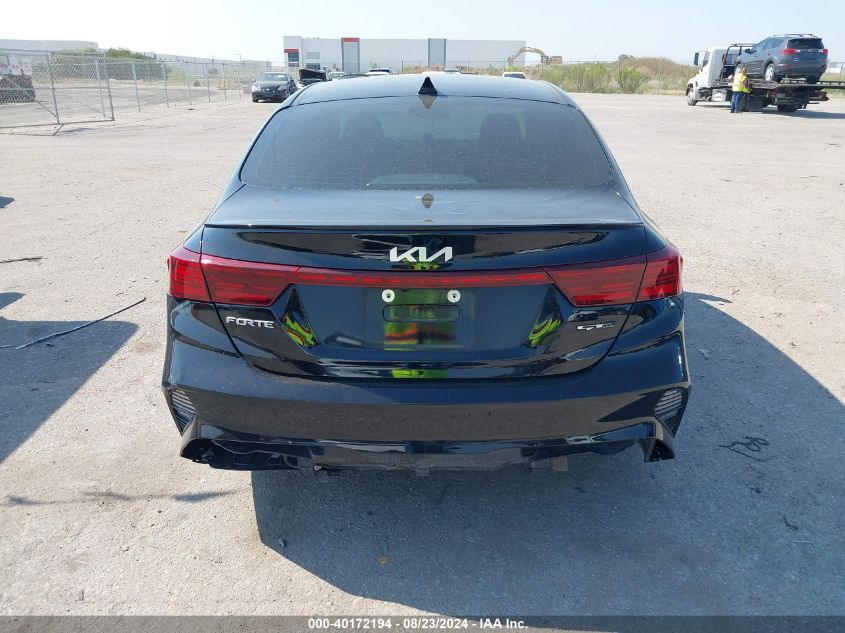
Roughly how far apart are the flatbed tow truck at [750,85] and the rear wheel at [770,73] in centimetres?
15

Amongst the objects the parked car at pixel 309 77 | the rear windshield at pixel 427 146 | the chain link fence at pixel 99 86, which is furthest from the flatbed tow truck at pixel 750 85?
the rear windshield at pixel 427 146

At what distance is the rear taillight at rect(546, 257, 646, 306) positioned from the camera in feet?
7.84

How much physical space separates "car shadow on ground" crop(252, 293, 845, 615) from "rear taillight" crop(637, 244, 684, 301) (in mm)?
1058

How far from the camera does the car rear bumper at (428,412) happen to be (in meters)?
2.41

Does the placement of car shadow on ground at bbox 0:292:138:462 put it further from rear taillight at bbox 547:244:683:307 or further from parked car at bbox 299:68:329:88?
rear taillight at bbox 547:244:683:307

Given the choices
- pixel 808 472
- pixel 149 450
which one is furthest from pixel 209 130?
pixel 808 472

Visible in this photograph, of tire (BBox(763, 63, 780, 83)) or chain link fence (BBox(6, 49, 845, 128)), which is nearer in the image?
chain link fence (BBox(6, 49, 845, 128))

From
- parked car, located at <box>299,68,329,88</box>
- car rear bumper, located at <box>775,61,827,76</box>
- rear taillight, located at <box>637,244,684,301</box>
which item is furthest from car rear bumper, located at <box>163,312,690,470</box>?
car rear bumper, located at <box>775,61,827,76</box>

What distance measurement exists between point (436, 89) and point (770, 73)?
2678cm

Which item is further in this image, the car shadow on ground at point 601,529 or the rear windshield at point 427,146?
the rear windshield at point 427,146

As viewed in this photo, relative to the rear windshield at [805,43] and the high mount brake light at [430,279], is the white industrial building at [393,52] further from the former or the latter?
the high mount brake light at [430,279]

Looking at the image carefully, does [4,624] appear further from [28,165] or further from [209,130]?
[209,130]

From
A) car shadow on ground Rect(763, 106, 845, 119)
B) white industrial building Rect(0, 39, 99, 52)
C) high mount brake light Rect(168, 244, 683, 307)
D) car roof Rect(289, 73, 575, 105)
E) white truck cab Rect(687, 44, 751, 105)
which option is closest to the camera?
high mount brake light Rect(168, 244, 683, 307)

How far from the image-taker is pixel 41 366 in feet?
14.7
